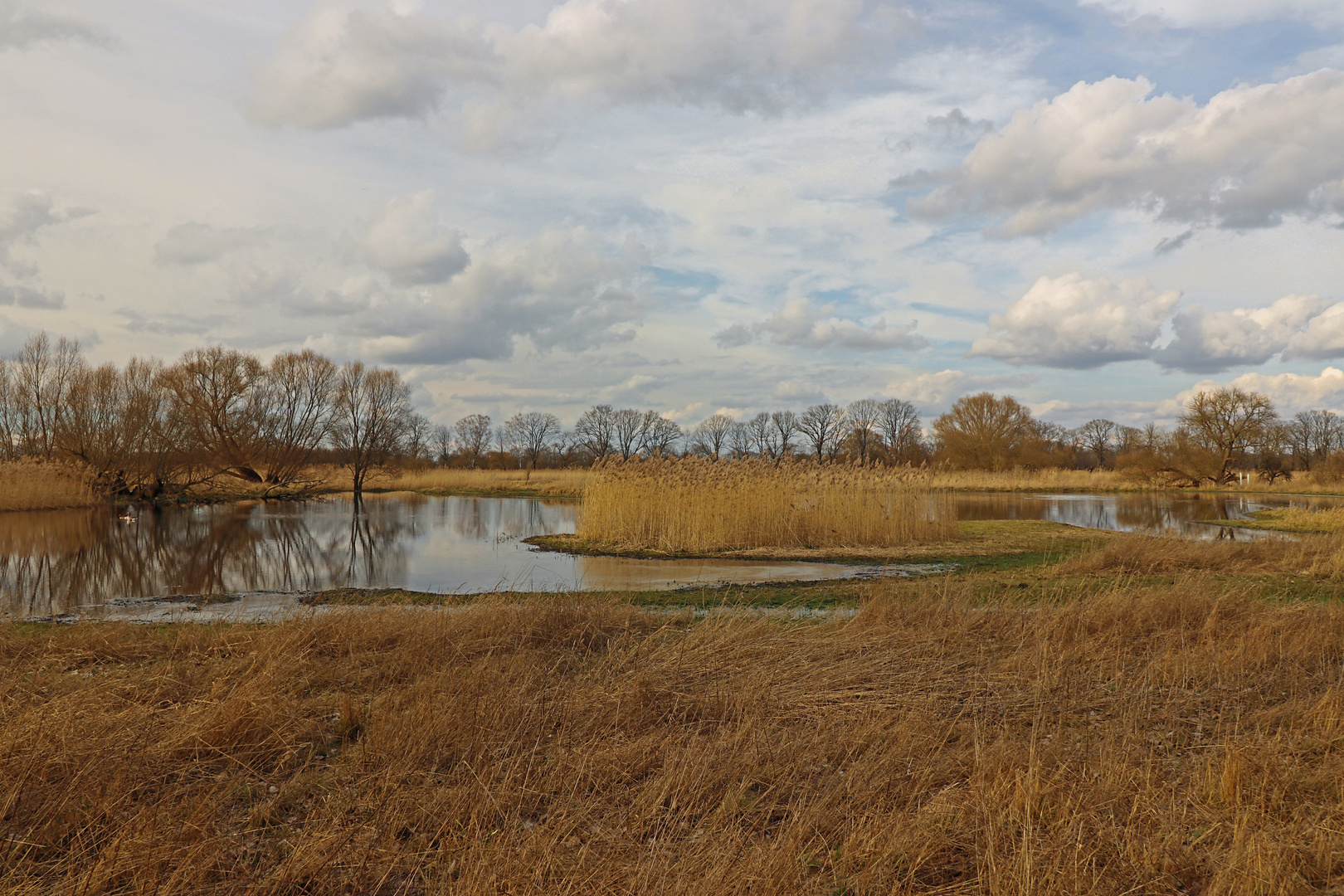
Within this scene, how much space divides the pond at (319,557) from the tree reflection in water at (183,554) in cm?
4

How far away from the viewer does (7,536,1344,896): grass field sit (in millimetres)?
3104

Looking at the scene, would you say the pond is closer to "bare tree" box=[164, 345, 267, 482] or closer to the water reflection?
the water reflection

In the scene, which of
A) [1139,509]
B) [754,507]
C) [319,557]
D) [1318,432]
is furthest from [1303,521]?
[1318,432]

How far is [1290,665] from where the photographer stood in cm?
601

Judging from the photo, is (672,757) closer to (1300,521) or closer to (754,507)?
(754,507)

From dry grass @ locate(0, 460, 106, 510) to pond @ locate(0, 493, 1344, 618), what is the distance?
0.99m

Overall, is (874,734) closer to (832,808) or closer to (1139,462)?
(832,808)

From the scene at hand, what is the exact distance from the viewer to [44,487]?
28.3 m

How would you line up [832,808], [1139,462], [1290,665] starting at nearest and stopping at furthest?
[832,808] → [1290,665] → [1139,462]

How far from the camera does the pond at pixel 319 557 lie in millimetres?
12203

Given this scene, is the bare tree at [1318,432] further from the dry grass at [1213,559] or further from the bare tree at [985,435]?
the dry grass at [1213,559]

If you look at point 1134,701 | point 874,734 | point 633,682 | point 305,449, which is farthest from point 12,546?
point 305,449

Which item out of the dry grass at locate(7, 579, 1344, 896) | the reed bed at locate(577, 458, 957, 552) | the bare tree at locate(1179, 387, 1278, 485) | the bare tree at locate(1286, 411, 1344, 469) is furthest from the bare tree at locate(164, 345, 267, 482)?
the bare tree at locate(1286, 411, 1344, 469)

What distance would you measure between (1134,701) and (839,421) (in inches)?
2893
